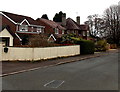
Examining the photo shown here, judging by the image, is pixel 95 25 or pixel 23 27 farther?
pixel 95 25

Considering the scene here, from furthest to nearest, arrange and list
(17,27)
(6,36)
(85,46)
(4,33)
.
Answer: (17,27) → (6,36) → (4,33) → (85,46)

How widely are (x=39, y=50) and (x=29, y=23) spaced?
21.6m

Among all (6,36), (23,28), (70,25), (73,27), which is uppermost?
(70,25)

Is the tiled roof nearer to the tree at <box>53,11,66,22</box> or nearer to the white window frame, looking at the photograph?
the tree at <box>53,11,66,22</box>

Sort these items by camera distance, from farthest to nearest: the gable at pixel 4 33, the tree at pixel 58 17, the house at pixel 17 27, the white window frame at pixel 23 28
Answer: the tree at pixel 58 17
the white window frame at pixel 23 28
the house at pixel 17 27
the gable at pixel 4 33

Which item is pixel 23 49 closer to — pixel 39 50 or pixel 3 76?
pixel 39 50

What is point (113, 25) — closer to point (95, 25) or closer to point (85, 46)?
point (95, 25)

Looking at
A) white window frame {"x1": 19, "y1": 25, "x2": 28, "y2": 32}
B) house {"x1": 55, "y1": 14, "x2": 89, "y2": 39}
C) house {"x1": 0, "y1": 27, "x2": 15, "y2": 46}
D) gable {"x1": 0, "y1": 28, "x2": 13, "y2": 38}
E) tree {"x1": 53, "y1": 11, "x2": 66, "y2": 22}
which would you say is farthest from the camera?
tree {"x1": 53, "y1": 11, "x2": 66, "y2": 22}

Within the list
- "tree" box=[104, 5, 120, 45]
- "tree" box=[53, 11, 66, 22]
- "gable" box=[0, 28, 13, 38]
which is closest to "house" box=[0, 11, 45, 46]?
"gable" box=[0, 28, 13, 38]

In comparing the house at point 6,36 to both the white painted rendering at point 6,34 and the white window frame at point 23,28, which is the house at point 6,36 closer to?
the white painted rendering at point 6,34

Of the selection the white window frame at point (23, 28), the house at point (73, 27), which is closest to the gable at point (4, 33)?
the white window frame at point (23, 28)

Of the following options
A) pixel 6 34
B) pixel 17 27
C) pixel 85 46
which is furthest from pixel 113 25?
pixel 6 34

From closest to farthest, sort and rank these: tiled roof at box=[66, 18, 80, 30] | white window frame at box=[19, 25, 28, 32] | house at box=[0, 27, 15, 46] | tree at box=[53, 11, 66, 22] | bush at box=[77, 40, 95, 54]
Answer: bush at box=[77, 40, 95, 54], house at box=[0, 27, 15, 46], white window frame at box=[19, 25, 28, 32], tiled roof at box=[66, 18, 80, 30], tree at box=[53, 11, 66, 22]

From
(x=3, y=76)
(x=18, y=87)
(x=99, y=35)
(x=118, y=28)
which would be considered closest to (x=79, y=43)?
(x=3, y=76)
